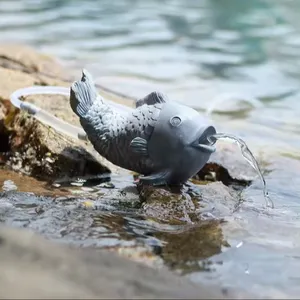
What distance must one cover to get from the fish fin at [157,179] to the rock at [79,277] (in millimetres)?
751

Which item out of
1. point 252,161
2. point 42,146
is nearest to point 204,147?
point 252,161

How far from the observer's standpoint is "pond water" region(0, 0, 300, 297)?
8.16ft

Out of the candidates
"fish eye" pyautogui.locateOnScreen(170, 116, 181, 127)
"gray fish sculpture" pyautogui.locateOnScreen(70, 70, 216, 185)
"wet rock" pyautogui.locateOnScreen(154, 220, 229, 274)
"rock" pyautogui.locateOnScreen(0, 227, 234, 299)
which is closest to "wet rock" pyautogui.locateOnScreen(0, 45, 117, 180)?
"gray fish sculpture" pyautogui.locateOnScreen(70, 70, 216, 185)

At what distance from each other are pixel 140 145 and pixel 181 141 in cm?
18

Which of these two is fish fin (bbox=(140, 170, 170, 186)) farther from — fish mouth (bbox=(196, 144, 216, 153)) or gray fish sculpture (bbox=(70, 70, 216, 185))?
fish mouth (bbox=(196, 144, 216, 153))

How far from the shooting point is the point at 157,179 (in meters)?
2.91

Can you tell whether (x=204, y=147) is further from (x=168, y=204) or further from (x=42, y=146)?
(x=42, y=146)

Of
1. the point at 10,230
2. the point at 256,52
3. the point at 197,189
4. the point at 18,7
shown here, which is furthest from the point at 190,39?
the point at 10,230

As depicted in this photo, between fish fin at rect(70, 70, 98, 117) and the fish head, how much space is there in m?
0.35

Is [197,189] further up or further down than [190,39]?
further down

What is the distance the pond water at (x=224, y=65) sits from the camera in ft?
8.16

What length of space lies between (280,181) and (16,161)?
1318 millimetres

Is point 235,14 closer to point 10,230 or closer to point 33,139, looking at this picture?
point 33,139

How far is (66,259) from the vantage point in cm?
216
